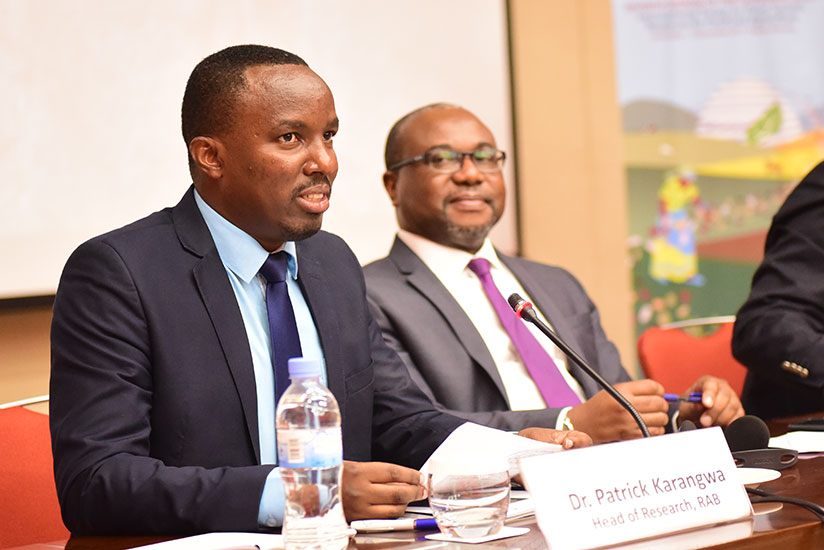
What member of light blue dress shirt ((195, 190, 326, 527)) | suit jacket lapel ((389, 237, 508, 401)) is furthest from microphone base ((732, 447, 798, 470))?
Result: suit jacket lapel ((389, 237, 508, 401))

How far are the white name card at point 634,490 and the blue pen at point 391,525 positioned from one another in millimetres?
241

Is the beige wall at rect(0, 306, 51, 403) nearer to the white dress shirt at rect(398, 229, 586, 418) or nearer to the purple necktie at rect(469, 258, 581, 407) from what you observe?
the white dress shirt at rect(398, 229, 586, 418)

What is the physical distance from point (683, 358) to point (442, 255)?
0.80 metres

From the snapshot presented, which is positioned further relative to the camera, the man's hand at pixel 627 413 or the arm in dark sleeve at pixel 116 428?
the man's hand at pixel 627 413

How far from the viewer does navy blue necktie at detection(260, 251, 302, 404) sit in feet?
6.16

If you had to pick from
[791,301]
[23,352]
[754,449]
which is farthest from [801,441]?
[23,352]

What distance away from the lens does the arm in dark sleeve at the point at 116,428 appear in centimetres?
156

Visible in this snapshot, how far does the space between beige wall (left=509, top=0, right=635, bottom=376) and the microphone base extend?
2339 millimetres

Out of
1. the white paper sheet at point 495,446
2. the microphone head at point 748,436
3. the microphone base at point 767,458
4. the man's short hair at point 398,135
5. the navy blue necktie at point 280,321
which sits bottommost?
the microphone base at point 767,458

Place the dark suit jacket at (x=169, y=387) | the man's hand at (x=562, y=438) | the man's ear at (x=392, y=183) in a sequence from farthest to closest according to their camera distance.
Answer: the man's ear at (x=392, y=183)
the man's hand at (x=562, y=438)
the dark suit jacket at (x=169, y=387)

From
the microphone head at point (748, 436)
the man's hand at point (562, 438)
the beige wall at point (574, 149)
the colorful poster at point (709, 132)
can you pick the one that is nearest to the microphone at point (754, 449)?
the microphone head at point (748, 436)

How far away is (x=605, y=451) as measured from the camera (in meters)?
1.40

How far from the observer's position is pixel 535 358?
2.79m

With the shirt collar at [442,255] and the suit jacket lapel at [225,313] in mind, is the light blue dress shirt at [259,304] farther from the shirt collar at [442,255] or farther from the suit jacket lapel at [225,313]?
the shirt collar at [442,255]
